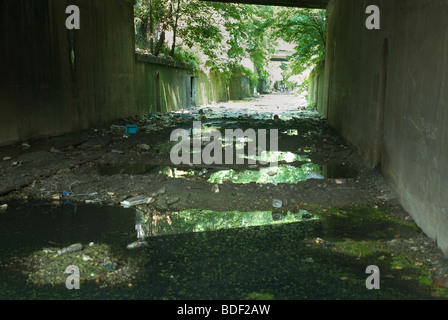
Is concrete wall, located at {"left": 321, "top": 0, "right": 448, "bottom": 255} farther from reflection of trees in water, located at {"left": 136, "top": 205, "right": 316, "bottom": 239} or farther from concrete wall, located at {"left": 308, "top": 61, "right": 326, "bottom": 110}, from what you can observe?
concrete wall, located at {"left": 308, "top": 61, "right": 326, "bottom": 110}

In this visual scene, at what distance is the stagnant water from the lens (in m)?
2.40

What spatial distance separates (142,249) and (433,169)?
2409 mm

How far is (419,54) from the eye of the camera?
347cm

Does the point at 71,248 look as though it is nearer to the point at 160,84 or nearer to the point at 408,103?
the point at 408,103

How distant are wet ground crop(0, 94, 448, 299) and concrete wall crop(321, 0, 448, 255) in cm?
30

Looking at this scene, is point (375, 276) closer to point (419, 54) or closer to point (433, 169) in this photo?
point (433, 169)

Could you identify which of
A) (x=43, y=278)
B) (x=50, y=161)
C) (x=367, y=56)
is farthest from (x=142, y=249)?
(x=367, y=56)

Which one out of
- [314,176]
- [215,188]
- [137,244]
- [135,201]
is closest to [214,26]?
[314,176]

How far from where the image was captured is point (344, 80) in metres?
8.20

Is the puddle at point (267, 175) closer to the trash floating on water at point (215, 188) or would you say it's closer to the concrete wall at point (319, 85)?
the trash floating on water at point (215, 188)

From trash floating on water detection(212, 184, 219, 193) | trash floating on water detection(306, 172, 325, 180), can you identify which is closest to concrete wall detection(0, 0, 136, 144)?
trash floating on water detection(212, 184, 219, 193)

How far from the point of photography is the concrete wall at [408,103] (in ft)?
9.75

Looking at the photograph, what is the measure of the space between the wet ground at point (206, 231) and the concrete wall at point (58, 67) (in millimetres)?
978

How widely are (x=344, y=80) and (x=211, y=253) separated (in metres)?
6.38
